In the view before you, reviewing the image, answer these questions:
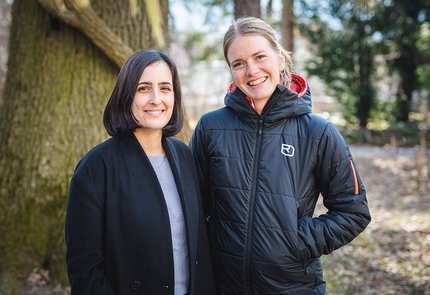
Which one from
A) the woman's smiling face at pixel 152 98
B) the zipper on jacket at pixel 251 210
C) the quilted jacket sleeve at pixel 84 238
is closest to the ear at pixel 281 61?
the zipper on jacket at pixel 251 210

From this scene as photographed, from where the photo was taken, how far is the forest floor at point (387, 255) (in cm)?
422

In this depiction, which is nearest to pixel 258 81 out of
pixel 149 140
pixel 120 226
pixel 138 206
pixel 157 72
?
pixel 157 72

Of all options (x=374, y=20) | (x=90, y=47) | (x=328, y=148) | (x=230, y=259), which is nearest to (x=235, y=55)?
(x=328, y=148)

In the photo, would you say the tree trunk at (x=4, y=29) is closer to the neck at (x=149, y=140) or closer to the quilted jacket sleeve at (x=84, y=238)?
the neck at (x=149, y=140)

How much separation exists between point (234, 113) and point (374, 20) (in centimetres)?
1739

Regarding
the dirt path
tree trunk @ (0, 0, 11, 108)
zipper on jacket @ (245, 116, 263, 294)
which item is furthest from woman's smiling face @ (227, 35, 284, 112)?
tree trunk @ (0, 0, 11, 108)

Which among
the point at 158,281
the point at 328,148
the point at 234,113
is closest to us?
the point at 158,281

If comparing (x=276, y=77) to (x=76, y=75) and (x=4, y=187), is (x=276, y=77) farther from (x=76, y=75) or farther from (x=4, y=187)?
(x=4, y=187)

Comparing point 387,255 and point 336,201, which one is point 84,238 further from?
point 387,255

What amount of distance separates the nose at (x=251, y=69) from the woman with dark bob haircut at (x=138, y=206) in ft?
1.25

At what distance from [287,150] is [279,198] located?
258 mm

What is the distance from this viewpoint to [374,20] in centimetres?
1728

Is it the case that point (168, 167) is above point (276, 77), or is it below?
below

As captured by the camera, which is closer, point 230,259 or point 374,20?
point 230,259
